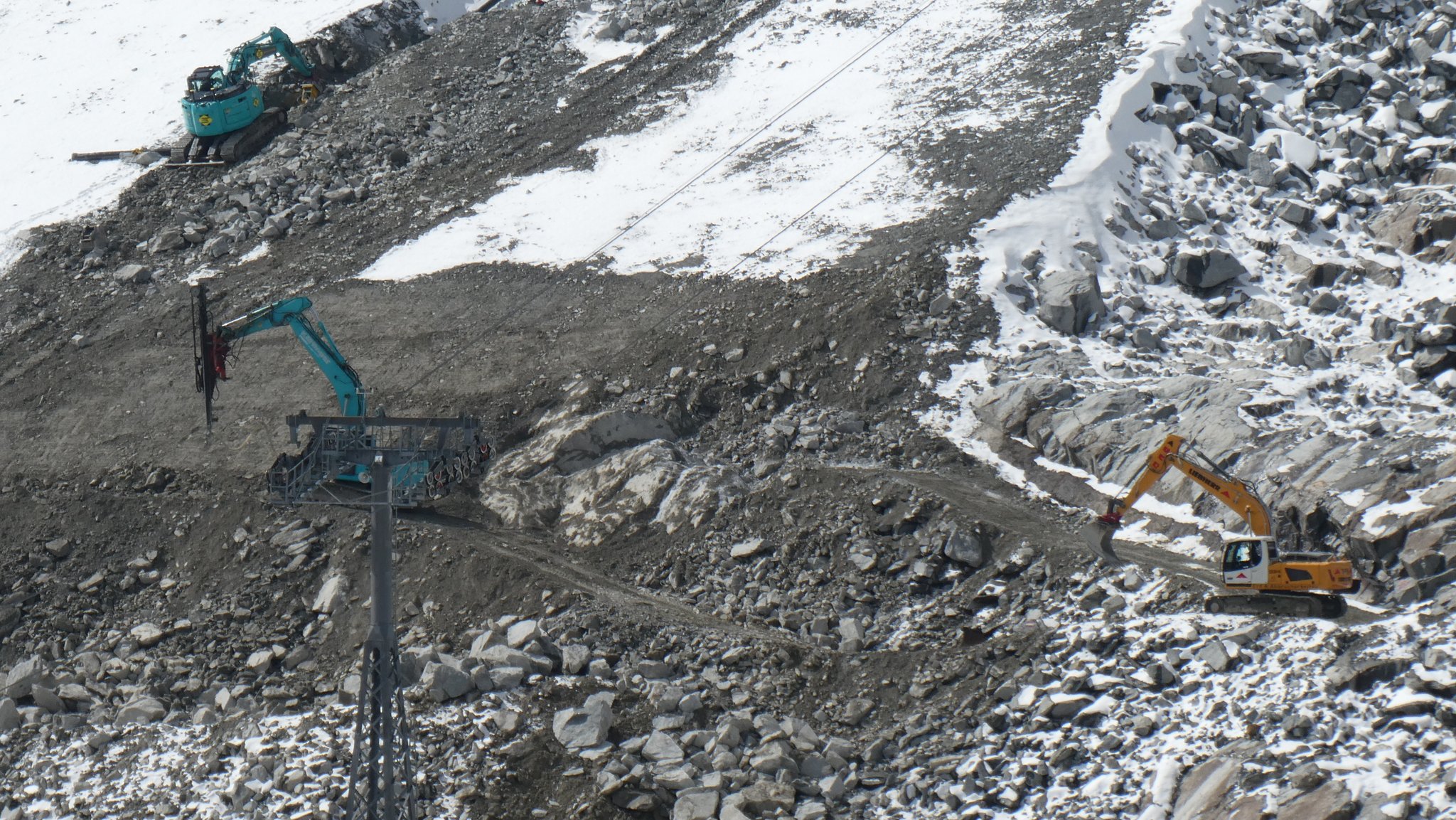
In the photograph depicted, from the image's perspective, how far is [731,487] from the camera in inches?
853

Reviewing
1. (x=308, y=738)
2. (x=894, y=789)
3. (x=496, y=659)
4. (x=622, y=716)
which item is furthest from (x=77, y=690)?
(x=894, y=789)

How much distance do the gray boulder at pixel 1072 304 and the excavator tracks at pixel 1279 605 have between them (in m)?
7.38

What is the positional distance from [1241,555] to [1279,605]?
0.71 metres

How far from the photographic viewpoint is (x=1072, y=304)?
23.7m

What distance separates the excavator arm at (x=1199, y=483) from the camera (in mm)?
18109

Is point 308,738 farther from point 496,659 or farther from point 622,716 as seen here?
point 622,716

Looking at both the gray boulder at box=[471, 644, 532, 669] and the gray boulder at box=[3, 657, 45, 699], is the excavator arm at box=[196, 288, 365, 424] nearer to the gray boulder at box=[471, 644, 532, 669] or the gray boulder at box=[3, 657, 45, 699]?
the gray boulder at box=[3, 657, 45, 699]

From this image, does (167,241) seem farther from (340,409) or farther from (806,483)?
(806,483)

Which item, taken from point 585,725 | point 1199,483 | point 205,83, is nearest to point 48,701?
point 585,725

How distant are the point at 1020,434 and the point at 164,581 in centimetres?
1320

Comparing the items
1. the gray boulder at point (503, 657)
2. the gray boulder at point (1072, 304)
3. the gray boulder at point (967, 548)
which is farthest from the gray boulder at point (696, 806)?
the gray boulder at point (1072, 304)

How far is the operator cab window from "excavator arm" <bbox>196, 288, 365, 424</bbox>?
13285 millimetres

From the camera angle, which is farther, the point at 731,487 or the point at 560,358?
the point at 560,358

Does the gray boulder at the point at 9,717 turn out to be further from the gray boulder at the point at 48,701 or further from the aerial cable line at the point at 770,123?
the aerial cable line at the point at 770,123
